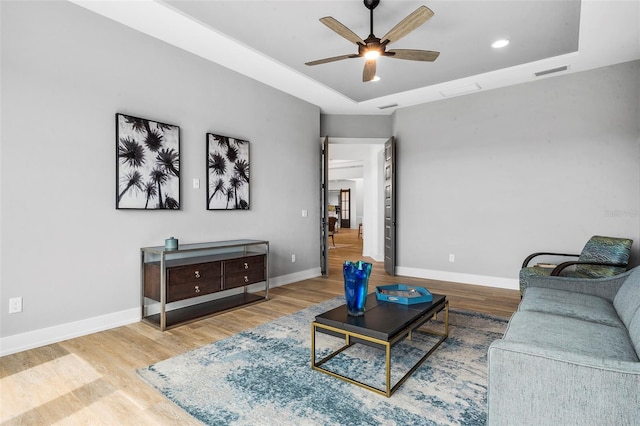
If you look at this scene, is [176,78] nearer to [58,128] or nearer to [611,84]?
[58,128]

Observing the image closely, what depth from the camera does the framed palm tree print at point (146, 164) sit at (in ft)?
10.6

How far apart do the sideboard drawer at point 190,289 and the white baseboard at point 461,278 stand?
3.40 meters

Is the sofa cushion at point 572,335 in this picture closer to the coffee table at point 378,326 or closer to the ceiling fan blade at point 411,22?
the coffee table at point 378,326

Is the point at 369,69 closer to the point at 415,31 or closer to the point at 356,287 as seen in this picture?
the point at 415,31

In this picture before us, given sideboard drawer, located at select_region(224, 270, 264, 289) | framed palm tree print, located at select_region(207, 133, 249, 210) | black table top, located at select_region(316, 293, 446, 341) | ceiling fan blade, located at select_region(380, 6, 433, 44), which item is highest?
ceiling fan blade, located at select_region(380, 6, 433, 44)

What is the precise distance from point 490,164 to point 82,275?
5256mm

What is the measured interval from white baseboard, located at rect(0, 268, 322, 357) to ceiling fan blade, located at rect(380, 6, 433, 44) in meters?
3.52

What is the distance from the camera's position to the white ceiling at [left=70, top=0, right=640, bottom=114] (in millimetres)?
3029

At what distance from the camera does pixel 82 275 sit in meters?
3.03

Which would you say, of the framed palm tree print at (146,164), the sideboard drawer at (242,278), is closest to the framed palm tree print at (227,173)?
the framed palm tree print at (146,164)

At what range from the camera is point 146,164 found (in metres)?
3.41

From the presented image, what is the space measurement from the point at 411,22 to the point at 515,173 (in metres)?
3.16

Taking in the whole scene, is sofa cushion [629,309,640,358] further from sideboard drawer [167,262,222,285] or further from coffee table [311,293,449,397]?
sideboard drawer [167,262,222,285]

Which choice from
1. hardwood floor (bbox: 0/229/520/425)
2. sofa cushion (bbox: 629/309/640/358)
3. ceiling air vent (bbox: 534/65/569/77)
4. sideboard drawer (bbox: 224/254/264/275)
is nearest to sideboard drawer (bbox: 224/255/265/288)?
sideboard drawer (bbox: 224/254/264/275)
